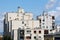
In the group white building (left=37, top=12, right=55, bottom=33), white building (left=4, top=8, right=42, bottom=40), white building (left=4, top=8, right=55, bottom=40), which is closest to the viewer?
white building (left=4, top=8, right=55, bottom=40)

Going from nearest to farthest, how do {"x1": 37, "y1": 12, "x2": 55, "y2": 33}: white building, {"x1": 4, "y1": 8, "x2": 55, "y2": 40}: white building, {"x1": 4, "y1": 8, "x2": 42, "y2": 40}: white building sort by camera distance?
{"x1": 4, "y1": 8, "x2": 55, "y2": 40}: white building < {"x1": 4, "y1": 8, "x2": 42, "y2": 40}: white building < {"x1": 37, "y1": 12, "x2": 55, "y2": 33}: white building

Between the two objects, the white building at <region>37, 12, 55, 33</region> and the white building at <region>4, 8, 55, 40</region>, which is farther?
the white building at <region>37, 12, 55, 33</region>

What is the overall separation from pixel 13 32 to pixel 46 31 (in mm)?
10830

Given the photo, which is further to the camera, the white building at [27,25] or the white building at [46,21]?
the white building at [46,21]

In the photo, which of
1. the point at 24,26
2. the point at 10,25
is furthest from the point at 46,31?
the point at 10,25

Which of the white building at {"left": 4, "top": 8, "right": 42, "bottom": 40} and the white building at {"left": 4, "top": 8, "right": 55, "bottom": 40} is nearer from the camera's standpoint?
the white building at {"left": 4, "top": 8, "right": 55, "bottom": 40}

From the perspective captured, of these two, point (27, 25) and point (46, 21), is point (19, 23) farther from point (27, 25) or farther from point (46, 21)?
point (46, 21)

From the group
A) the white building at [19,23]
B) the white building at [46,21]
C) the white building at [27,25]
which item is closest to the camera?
the white building at [27,25]

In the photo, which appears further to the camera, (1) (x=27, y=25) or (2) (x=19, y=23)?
(1) (x=27, y=25)

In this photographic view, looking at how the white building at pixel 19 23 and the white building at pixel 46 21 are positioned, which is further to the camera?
the white building at pixel 46 21

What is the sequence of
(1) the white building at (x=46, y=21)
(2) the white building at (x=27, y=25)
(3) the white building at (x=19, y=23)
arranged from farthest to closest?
(1) the white building at (x=46, y=21) → (3) the white building at (x=19, y=23) → (2) the white building at (x=27, y=25)

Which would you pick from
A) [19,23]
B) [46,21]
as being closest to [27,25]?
[19,23]

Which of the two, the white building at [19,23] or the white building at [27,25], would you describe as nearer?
the white building at [27,25]

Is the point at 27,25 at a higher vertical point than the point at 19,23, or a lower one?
lower
